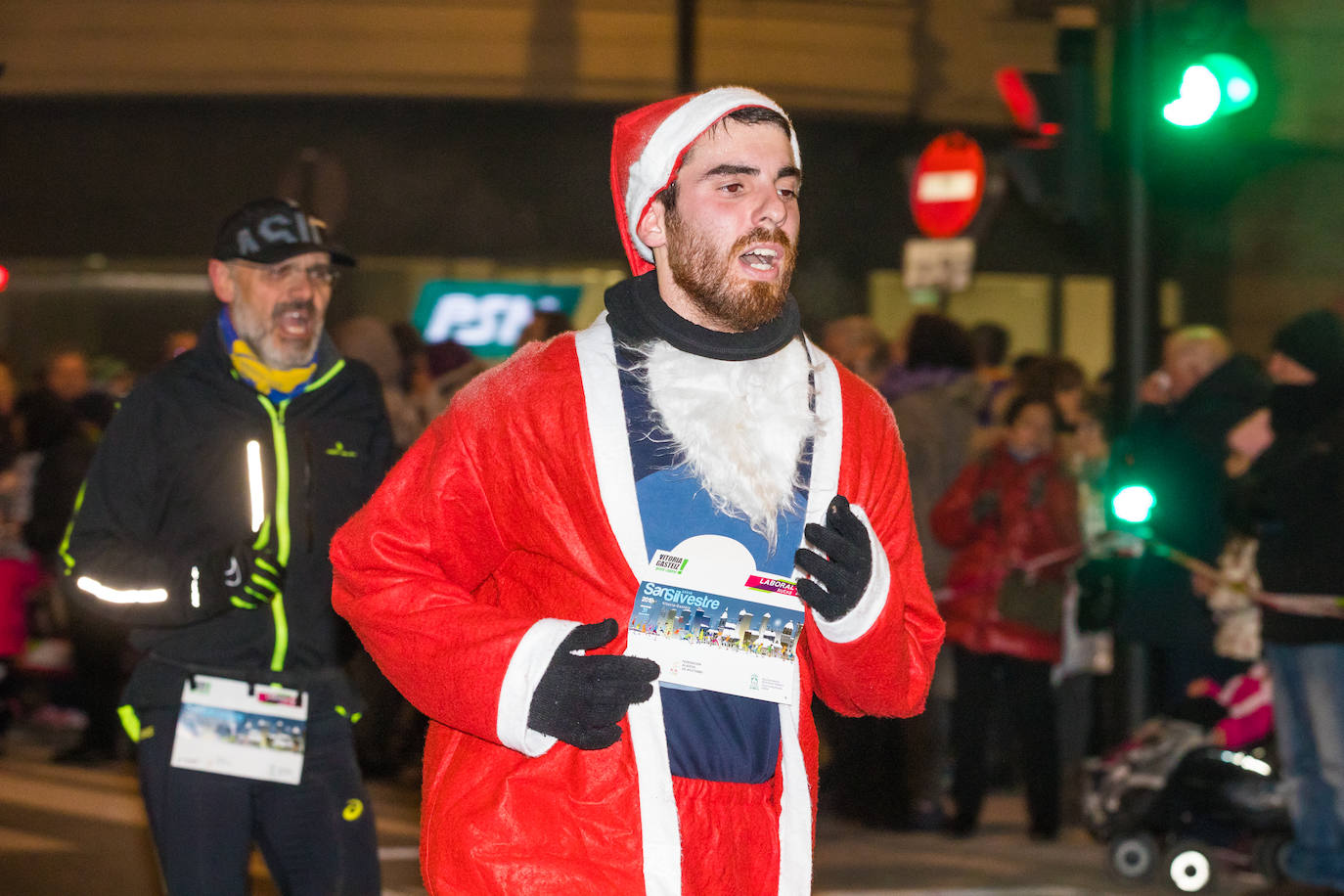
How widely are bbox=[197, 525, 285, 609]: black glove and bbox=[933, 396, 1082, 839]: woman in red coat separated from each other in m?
4.71

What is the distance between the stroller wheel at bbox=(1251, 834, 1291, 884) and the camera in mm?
→ 7430

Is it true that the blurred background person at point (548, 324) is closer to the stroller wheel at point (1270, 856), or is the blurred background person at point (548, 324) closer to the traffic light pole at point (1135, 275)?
the traffic light pole at point (1135, 275)

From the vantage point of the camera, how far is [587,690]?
8.83 ft

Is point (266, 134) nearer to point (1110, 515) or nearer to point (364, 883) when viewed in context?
point (1110, 515)

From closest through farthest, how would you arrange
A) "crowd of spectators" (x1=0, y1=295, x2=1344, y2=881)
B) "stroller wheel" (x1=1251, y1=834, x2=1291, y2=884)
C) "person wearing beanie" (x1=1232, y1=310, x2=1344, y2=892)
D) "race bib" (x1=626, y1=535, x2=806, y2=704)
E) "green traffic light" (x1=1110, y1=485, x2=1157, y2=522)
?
"race bib" (x1=626, y1=535, x2=806, y2=704) < "person wearing beanie" (x1=1232, y1=310, x2=1344, y2=892) < "crowd of spectators" (x1=0, y1=295, x2=1344, y2=881) < "stroller wheel" (x1=1251, y1=834, x2=1291, y2=884) < "green traffic light" (x1=1110, y1=485, x2=1157, y2=522)

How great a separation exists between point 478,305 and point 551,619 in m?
15.7

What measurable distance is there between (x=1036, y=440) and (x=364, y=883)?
4.85 metres

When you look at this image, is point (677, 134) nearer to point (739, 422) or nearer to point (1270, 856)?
point (739, 422)

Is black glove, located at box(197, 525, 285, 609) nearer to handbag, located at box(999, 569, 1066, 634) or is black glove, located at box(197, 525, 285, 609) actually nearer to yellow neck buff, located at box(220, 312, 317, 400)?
yellow neck buff, located at box(220, 312, 317, 400)

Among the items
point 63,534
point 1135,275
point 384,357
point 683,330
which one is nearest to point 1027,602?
point 1135,275

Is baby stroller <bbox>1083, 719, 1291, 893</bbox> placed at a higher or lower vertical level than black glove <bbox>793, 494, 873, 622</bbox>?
lower

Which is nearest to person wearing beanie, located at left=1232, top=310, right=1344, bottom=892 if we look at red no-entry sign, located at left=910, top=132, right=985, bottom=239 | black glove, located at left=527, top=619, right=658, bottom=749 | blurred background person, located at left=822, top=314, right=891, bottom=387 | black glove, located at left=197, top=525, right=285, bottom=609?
blurred background person, located at left=822, top=314, right=891, bottom=387

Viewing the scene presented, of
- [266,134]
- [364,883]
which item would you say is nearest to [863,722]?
[364,883]

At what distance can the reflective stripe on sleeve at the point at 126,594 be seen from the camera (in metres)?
4.19
